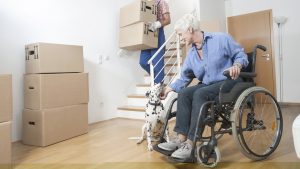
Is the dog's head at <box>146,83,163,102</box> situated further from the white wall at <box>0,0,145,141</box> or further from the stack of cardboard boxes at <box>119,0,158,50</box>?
the white wall at <box>0,0,145,141</box>

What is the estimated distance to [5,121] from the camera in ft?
5.52

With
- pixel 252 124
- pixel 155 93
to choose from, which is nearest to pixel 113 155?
pixel 155 93

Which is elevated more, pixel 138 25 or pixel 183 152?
pixel 138 25

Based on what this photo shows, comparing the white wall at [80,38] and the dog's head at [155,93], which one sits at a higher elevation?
the white wall at [80,38]

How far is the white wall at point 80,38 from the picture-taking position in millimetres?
2424

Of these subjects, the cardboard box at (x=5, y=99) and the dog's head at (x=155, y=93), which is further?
the dog's head at (x=155, y=93)

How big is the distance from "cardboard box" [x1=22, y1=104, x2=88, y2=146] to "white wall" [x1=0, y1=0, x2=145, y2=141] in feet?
0.67

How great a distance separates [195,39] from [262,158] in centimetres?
86

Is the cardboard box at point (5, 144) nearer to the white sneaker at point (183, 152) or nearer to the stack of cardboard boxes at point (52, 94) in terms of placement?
the stack of cardboard boxes at point (52, 94)

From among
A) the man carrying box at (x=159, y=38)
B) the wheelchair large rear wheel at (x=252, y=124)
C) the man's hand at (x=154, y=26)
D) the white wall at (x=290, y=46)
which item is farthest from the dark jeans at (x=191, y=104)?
the white wall at (x=290, y=46)

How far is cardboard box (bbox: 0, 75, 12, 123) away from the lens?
167cm

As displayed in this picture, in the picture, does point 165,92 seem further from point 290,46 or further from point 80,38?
point 290,46

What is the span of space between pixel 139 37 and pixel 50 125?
1481 millimetres

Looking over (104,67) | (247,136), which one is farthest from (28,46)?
(247,136)
